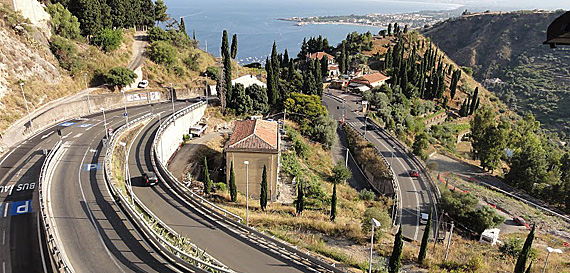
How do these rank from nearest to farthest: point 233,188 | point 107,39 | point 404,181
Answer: point 233,188, point 404,181, point 107,39

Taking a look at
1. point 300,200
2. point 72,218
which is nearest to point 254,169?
point 300,200

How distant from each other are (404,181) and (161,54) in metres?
45.8

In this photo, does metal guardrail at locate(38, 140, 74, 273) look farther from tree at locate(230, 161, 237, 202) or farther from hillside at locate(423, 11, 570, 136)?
hillside at locate(423, 11, 570, 136)

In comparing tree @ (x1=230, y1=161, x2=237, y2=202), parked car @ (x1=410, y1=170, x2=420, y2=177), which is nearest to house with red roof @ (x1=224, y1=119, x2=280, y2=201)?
tree @ (x1=230, y1=161, x2=237, y2=202)

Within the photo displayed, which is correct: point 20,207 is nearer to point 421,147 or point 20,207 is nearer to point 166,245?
point 166,245

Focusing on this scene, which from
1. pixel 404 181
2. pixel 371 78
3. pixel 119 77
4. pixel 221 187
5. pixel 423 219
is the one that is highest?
pixel 119 77

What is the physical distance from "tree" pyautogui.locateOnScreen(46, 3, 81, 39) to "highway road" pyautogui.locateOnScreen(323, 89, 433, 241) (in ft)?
A: 146

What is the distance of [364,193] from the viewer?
127ft

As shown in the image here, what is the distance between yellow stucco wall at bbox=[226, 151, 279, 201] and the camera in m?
32.3

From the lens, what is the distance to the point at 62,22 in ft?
171

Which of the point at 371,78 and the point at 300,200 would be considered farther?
the point at 371,78

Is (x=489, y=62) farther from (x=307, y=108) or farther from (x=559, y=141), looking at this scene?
(x=307, y=108)

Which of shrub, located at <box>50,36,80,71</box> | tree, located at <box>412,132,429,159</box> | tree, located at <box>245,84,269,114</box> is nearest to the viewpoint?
shrub, located at <box>50,36,80,71</box>

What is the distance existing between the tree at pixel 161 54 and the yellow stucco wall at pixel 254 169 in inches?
1451
